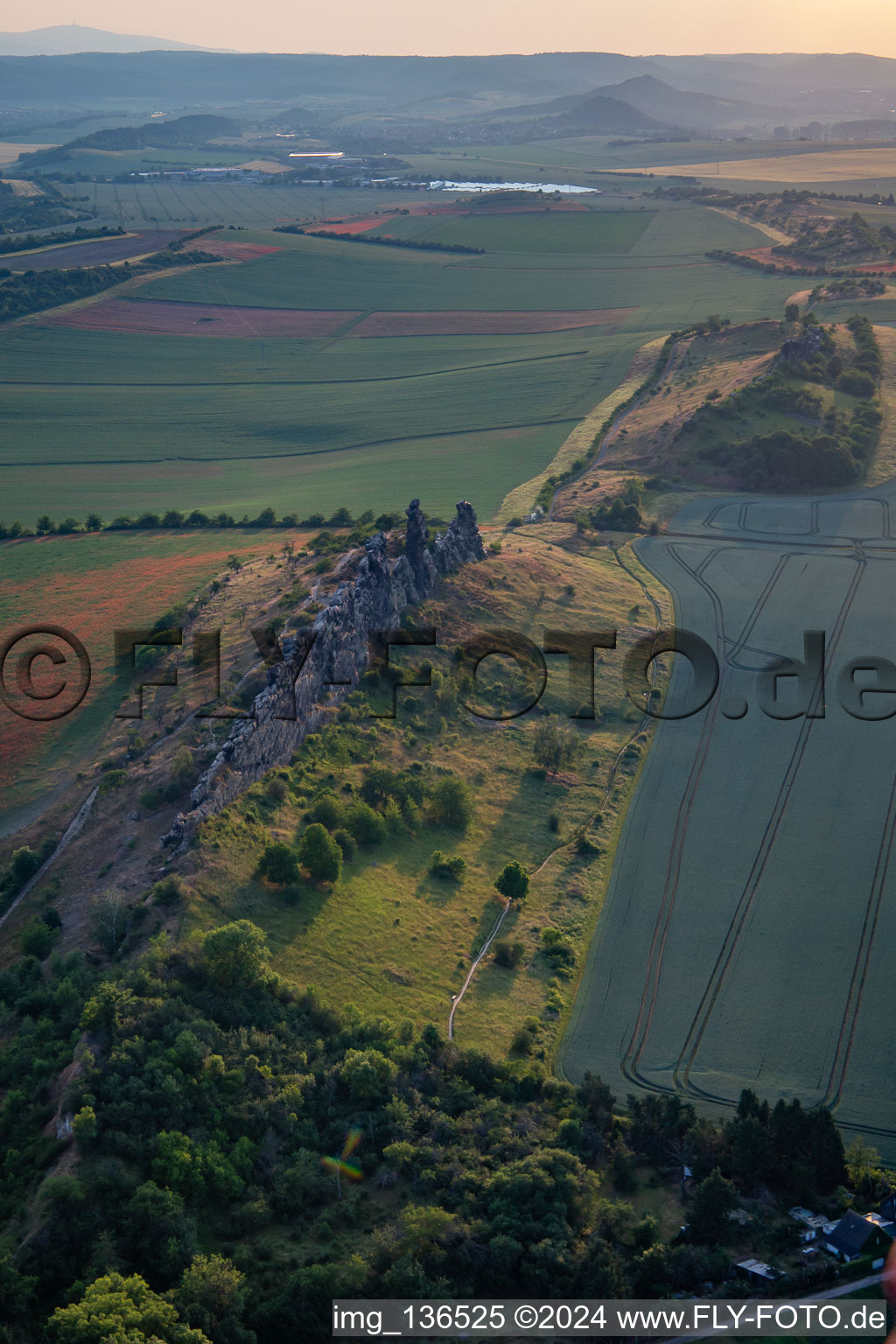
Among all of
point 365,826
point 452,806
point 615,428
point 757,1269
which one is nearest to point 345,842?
point 365,826

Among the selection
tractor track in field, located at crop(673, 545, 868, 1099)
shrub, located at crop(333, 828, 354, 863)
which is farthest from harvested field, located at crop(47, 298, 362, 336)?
shrub, located at crop(333, 828, 354, 863)

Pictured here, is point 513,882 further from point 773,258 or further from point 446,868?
point 773,258

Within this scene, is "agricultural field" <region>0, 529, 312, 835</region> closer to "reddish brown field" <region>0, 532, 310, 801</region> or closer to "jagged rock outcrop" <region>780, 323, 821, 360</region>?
"reddish brown field" <region>0, 532, 310, 801</region>

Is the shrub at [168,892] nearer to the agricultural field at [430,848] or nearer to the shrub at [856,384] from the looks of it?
the agricultural field at [430,848]

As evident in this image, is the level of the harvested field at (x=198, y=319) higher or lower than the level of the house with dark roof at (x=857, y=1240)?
higher

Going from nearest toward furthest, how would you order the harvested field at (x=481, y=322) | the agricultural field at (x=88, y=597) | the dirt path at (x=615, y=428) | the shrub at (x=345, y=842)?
1. the shrub at (x=345, y=842)
2. the agricultural field at (x=88, y=597)
3. the dirt path at (x=615, y=428)
4. the harvested field at (x=481, y=322)

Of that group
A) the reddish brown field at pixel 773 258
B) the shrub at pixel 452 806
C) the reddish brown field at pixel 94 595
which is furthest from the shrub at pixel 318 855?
the reddish brown field at pixel 773 258
